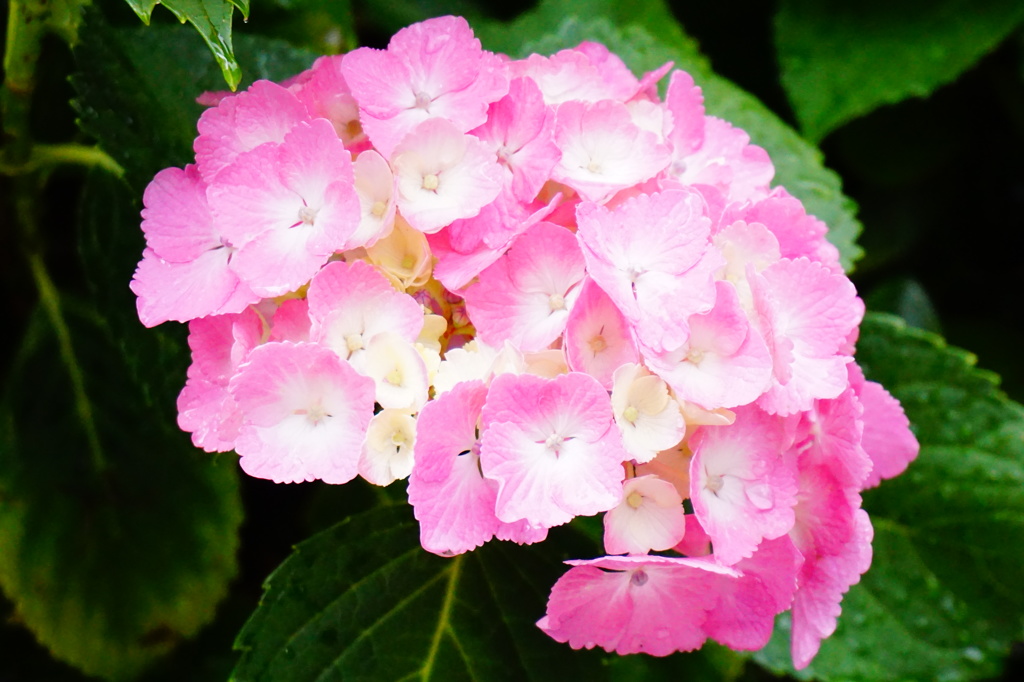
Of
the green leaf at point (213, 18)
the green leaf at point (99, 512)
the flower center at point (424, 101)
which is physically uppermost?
the green leaf at point (213, 18)

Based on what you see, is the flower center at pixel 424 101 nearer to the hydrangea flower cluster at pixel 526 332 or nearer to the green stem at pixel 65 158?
the hydrangea flower cluster at pixel 526 332

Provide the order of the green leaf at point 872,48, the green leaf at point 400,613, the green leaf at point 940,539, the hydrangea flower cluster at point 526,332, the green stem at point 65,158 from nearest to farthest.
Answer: the hydrangea flower cluster at point 526,332 → the green leaf at point 400,613 → the green stem at point 65,158 → the green leaf at point 940,539 → the green leaf at point 872,48

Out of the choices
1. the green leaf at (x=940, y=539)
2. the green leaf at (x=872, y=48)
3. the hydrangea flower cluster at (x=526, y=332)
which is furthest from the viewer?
the green leaf at (x=872, y=48)

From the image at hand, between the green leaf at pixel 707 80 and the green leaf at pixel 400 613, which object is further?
the green leaf at pixel 707 80

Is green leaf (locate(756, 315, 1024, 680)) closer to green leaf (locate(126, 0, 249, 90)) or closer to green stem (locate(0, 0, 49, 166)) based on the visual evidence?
green leaf (locate(126, 0, 249, 90))

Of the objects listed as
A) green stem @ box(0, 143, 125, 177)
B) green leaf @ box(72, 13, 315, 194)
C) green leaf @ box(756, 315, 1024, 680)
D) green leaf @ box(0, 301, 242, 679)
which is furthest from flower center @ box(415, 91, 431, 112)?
green leaf @ box(756, 315, 1024, 680)

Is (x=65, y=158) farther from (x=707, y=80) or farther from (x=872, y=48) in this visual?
(x=872, y=48)

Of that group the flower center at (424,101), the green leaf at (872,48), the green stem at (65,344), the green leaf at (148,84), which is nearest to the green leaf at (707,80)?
the green leaf at (872,48)

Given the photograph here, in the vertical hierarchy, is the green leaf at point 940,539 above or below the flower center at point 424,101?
below
